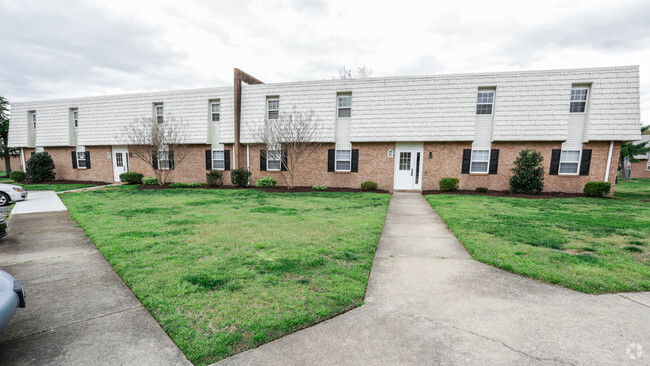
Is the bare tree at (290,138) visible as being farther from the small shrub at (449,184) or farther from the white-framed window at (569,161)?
the white-framed window at (569,161)

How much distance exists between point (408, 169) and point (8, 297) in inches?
593

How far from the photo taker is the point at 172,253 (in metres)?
4.77

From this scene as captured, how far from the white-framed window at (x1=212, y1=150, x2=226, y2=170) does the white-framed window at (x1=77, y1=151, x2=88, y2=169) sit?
419 inches

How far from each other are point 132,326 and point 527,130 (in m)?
16.7

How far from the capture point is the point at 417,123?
14.8 metres

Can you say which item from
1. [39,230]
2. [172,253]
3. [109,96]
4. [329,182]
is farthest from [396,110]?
[109,96]

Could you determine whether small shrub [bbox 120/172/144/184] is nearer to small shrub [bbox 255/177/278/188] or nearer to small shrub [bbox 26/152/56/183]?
small shrub [bbox 26/152/56/183]

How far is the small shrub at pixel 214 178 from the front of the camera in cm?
1695

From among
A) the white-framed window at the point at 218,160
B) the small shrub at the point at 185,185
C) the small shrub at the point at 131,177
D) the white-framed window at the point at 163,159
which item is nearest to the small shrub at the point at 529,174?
the white-framed window at the point at 218,160

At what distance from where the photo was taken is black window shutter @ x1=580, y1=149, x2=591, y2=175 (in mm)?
13555

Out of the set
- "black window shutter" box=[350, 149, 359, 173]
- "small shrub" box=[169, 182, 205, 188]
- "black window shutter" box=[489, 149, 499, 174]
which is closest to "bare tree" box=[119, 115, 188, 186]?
"small shrub" box=[169, 182, 205, 188]

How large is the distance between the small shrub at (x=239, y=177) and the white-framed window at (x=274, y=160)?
139 centimetres

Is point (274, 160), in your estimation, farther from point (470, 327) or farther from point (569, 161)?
point (569, 161)

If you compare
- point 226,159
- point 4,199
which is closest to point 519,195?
point 226,159
